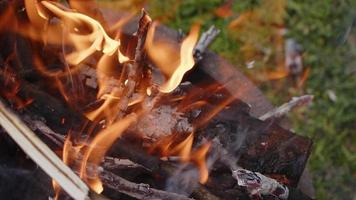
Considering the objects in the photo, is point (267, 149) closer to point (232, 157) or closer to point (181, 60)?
point (232, 157)

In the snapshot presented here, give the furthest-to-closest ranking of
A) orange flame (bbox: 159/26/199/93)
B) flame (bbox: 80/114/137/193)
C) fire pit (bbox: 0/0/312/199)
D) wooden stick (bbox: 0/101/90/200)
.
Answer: orange flame (bbox: 159/26/199/93)
fire pit (bbox: 0/0/312/199)
flame (bbox: 80/114/137/193)
wooden stick (bbox: 0/101/90/200)

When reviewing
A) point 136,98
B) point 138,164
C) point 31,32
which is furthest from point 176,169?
point 31,32

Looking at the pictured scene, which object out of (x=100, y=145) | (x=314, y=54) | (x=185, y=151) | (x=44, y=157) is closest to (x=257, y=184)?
(x=185, y=151)

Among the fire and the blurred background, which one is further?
the blurred background

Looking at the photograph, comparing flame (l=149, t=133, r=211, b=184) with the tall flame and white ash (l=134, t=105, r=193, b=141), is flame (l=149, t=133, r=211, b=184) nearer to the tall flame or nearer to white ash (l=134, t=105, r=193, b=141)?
white ash (l=134, t=105, r=193, b=141)

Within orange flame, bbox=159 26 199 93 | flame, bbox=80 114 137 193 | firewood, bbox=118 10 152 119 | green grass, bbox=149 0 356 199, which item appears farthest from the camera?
green grass, bbox=149 0 356 199

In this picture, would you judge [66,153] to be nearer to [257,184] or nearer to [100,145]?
[100,145]

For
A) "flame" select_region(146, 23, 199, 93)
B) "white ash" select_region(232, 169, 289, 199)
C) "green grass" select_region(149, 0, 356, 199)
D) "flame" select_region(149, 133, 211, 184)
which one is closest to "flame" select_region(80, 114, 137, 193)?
"flame" select_region(149, 133, 211, 184)
